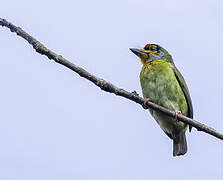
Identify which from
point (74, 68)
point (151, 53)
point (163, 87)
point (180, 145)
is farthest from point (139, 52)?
point (74, 68)

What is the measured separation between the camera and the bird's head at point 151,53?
5452 mm

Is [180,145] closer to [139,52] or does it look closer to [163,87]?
[163,87]

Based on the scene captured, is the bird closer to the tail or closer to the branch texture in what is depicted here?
the tail

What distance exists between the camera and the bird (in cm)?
493

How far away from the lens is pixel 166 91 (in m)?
4.93

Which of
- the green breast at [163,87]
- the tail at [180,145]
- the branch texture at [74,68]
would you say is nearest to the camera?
the branch texture at [74,68]

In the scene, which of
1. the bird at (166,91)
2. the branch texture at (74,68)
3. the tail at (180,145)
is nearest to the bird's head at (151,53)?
the bird at (166,91)

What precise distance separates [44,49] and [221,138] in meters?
1.22

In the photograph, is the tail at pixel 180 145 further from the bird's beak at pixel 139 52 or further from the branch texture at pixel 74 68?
the branch texture at pixel 74 68

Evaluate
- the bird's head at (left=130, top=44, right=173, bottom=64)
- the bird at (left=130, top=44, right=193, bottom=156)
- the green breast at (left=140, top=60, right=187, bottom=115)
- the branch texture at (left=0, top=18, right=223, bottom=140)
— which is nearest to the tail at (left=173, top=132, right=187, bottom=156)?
the bird at (left=130, top=44, right=193, bottom=156)

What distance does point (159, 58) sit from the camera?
5566 millimetres

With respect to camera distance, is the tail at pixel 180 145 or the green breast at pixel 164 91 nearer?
the green breast at pixel 164 91

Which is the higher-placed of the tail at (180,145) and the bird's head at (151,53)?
the bird's head at (151,53)

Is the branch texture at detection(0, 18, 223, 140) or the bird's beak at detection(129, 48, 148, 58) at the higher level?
the bird's beak at detection(129, 48, 148, 58)
